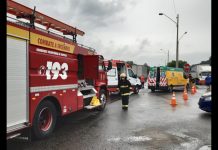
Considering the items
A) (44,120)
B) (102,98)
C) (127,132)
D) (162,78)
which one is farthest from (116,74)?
(44,120)

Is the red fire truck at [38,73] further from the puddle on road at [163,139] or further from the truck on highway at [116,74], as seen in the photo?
the truck on highway at [116,74]

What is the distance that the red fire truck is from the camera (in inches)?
235

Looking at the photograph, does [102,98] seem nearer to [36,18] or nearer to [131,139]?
[131,139]

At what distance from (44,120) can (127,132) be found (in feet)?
7.75

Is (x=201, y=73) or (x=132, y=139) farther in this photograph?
(x=201, y=73)

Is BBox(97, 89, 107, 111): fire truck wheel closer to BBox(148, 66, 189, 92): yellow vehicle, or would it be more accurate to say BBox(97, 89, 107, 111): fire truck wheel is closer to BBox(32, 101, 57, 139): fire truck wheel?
BBox(32, 101, 57, 139): fire truck wheel

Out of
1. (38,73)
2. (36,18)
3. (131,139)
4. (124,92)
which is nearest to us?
(38,73)

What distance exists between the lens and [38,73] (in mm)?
6977

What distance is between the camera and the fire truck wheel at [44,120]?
689cm

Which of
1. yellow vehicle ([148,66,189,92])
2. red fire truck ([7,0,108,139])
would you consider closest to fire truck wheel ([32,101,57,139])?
red fire truck ([7,0,108,139])

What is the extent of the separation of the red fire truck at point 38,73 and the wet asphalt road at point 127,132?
1.84ft

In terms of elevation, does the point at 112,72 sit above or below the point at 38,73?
above

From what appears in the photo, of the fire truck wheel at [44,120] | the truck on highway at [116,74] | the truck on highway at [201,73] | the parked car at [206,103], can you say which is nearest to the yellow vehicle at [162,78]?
the truck on highway at [116,74]

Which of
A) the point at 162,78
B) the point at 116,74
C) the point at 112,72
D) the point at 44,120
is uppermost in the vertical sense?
the point at 112,72
